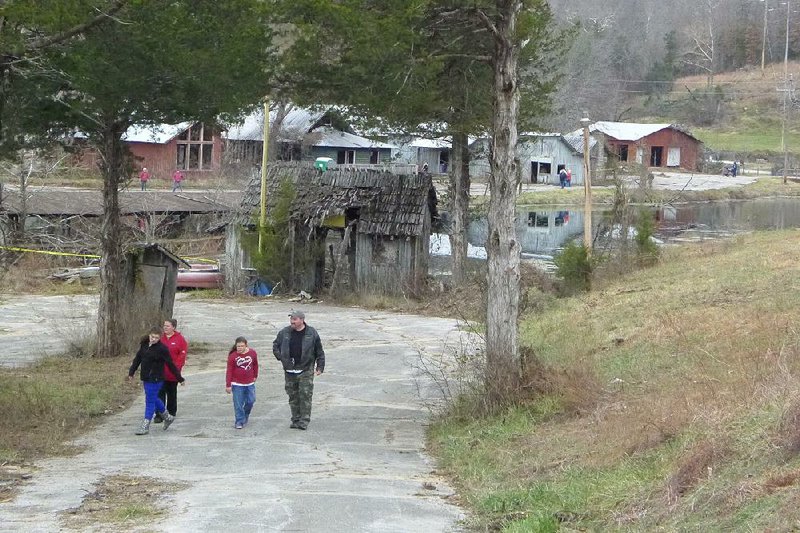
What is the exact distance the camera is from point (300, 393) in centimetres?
1562

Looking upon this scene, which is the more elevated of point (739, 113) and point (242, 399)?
point (739, 113)

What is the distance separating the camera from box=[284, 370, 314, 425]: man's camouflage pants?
15.4 m

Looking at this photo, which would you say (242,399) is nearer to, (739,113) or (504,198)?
(504,198)

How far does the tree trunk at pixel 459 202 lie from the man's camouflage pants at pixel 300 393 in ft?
66.4

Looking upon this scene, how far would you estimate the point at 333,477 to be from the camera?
489 inches

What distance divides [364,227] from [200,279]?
804 centimetres

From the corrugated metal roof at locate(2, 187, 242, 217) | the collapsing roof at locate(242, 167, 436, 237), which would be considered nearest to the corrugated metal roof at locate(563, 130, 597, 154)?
the corrugated metal roof at locate(2, 187, 242, 217)

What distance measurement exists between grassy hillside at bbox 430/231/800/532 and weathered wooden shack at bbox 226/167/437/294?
48.9 ft

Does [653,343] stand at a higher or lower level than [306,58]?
lower

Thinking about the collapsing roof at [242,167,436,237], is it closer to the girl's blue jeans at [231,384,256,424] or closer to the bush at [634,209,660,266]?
the bush at [634,209,660,266]

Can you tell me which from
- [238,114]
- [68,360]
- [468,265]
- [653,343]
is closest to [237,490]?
[653,343]

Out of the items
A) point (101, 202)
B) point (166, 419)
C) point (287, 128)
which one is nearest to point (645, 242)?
point (166, 419)

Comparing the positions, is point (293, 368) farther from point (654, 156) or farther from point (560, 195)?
point (654, 156)

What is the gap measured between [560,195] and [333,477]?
66741mm
